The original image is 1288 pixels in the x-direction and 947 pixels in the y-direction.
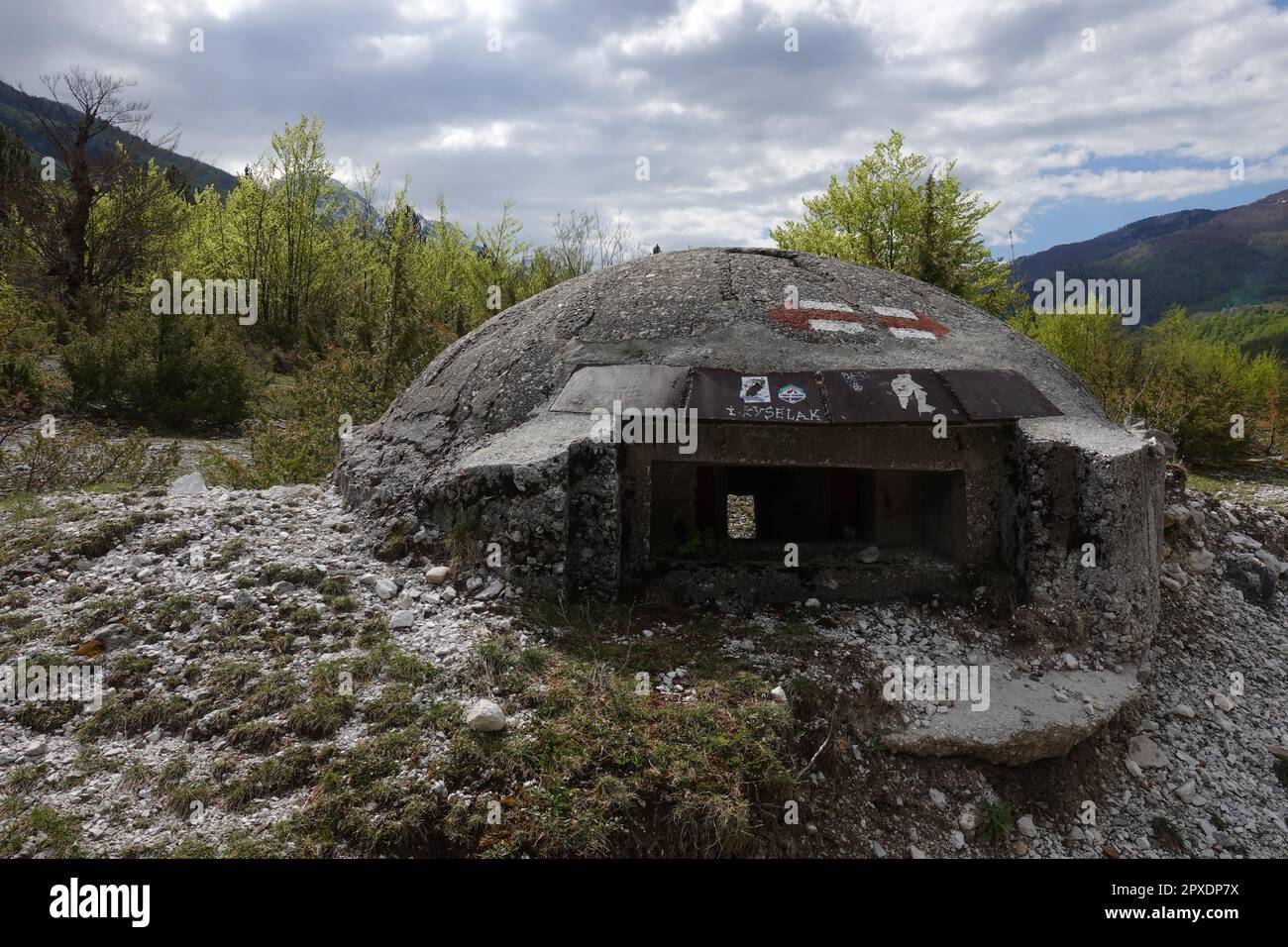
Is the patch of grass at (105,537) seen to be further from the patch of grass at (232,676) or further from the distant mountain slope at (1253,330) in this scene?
the distant mountain slope at (1253,330)

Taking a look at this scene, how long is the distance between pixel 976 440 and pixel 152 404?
1424 centimetres

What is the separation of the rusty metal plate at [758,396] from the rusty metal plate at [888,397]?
0.12 m

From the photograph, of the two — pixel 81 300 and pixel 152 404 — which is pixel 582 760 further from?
pixel 81 300

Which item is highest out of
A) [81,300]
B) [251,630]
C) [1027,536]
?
[81,300]

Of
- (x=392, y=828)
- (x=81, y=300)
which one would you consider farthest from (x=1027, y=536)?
(x=81, y=300)

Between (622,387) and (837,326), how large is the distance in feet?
6.02

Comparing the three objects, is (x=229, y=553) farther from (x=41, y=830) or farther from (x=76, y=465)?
(x=76, y=465)

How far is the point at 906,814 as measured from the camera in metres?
3.90

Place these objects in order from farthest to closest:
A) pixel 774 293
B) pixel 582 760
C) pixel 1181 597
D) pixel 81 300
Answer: pixel 81 300 < pixel 1181 597 < pixel 774 293 < pixel 582 760

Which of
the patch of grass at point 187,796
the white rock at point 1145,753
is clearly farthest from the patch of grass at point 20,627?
the white rock at point 1145,753

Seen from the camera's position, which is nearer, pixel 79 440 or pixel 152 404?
pixel 79 440

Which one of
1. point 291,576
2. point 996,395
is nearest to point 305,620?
point 291,576

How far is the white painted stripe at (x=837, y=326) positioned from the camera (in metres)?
5.67

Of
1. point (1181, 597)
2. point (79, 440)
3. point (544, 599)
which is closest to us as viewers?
point (544, 599)
